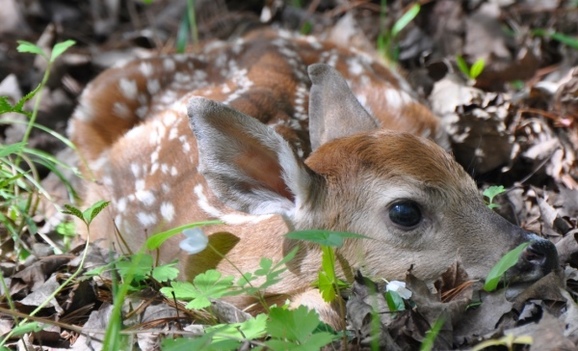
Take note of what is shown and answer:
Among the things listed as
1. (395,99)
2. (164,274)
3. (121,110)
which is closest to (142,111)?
(121,110)

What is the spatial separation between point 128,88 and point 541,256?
2.67 m

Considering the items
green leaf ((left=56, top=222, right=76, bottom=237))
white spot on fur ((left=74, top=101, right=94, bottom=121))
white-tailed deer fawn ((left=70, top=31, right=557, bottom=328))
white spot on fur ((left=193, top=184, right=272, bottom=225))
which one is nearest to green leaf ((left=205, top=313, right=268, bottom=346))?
white-tailed deer fawn ((left=70, top=31, right=557, bottom=328))

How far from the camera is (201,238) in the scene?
2.81 meters

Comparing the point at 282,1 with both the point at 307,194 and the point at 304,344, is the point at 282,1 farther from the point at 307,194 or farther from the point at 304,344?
the point at 304,344

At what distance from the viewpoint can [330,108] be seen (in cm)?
370

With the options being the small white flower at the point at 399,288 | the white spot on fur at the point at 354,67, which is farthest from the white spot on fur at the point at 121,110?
the small white flower at the point at 399,288

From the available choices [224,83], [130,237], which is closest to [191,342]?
[130,237]

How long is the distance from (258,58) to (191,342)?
2.62 meters

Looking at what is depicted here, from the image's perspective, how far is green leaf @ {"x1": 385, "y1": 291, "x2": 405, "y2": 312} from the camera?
2.79 m

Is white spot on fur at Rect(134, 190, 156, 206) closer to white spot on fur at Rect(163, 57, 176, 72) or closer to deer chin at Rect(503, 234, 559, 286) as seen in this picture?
white spot on fur at Rect(163, 57, 176, 72)

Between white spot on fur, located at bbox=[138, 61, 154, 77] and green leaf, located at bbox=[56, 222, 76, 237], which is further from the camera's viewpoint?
white spot on fur, located at bbox=[138, 61, 154, 77]

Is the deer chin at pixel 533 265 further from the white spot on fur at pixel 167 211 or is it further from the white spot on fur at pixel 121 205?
the white spot on fur at pixel 121 205

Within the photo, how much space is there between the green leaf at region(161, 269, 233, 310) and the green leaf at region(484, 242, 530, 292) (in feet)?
2.79

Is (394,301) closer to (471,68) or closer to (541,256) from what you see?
(541,256)
